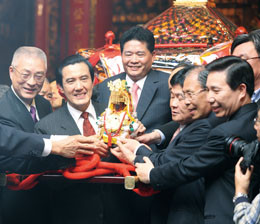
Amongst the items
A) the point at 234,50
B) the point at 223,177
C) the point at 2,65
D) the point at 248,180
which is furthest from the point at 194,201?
the point at 2,65

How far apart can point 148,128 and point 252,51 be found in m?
0.77

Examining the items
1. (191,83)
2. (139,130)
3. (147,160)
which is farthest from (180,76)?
(147,160)

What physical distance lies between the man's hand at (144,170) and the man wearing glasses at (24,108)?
0.80 m

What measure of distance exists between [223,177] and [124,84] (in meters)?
0.84

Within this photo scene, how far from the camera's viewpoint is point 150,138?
381 cm

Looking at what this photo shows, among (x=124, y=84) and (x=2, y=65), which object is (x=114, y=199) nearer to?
(x=124, y=84)

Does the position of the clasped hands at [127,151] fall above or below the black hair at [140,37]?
below

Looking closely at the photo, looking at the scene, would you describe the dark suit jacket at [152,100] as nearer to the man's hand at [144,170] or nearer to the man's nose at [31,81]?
the man's nose at [31,81]

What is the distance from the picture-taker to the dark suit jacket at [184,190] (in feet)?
10.9

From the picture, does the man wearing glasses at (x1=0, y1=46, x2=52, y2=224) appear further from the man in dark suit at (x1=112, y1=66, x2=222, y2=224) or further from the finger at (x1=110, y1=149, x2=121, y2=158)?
the man in dark suit at (x1=112, y1=66, x2=222, y2=224)

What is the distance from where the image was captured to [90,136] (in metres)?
3.69

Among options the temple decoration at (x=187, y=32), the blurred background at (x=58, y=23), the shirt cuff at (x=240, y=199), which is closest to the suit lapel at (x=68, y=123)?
the temple decoration at (x=187, y=32)

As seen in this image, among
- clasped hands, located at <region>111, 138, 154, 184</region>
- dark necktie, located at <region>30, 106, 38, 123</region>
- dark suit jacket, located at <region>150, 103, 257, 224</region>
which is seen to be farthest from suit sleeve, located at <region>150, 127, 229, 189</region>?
dark necktie, located at <region>30, 106, 38, 123</region>

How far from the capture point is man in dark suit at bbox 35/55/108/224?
3.76 metres
